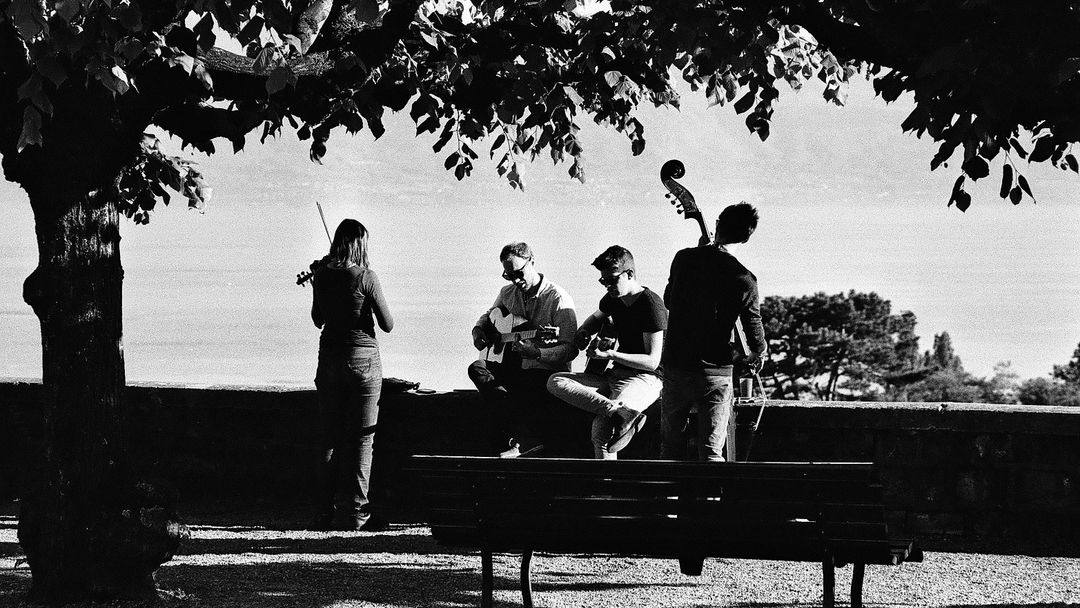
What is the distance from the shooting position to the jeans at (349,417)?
27.3 ft

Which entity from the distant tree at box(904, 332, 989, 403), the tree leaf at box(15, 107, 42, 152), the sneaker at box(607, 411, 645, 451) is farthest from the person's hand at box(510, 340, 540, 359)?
the distant tree at box(904, 332, 989, 403)

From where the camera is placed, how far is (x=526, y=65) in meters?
7.84

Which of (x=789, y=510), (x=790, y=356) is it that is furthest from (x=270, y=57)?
(x=790, y=356)

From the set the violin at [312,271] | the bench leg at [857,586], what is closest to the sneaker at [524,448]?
the violin at [312,271]

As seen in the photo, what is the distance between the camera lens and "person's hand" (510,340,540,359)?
26.9 ft

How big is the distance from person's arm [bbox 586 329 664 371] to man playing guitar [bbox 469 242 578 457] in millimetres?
456

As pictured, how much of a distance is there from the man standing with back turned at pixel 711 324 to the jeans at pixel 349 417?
2.12m

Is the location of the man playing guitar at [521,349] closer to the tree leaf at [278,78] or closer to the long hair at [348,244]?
the long hair at [348,244]

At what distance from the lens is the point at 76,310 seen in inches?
247

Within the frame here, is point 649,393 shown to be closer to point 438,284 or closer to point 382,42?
point 382,42

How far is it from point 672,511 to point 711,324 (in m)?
1.52

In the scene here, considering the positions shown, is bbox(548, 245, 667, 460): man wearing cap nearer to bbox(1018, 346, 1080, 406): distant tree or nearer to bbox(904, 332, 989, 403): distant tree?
bbox(1018, 346, 1080, 406): distant tree

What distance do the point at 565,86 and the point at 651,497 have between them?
145 inches

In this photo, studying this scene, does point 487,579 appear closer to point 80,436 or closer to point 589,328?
point 80,436
